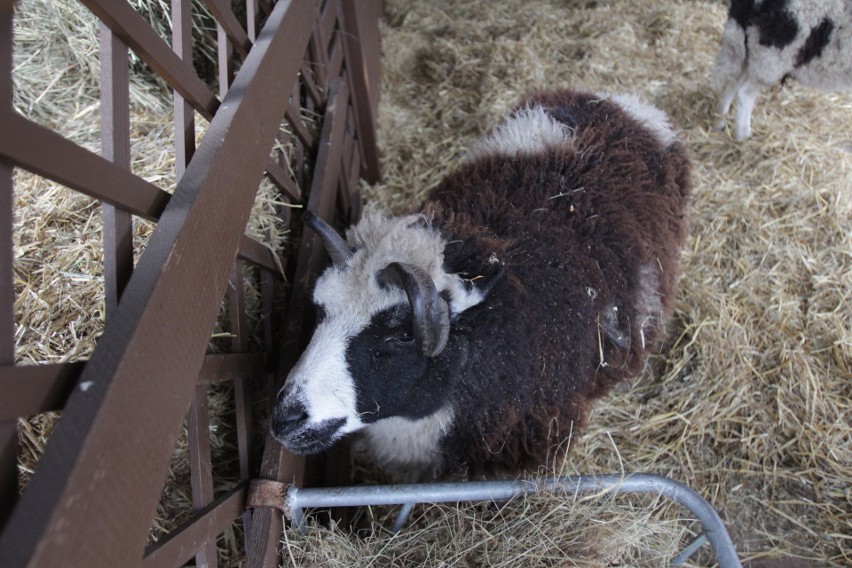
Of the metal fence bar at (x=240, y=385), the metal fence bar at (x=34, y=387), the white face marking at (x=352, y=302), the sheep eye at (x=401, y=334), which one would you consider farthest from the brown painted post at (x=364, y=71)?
the metal fence bar at (x=34, y=387)

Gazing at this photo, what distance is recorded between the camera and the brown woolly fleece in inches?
95.2

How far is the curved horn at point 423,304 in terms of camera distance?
200cm

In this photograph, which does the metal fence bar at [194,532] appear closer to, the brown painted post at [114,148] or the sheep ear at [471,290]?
the brown painted post at [114,148]

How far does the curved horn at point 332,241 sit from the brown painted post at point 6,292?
1.23 meters

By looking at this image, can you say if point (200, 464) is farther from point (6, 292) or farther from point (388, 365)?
point (6, 292)

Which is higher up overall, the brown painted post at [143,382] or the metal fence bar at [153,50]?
the metal fence bar at [153,50]

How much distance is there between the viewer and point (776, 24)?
4047 mm

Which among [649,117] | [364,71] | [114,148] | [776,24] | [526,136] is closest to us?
[114,148]

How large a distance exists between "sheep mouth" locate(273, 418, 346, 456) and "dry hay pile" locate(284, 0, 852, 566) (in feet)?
1.15

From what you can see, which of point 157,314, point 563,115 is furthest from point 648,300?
point 157,314

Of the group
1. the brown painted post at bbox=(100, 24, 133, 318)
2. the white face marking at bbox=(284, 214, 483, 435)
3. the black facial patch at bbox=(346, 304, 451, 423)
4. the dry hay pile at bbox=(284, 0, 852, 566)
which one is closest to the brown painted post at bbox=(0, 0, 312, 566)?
the brown painted post at bbox=(100, 24, 133, 318)

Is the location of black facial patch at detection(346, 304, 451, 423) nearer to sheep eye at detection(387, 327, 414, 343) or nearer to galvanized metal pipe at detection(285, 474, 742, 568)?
sheep eye at detection(387, 327, 414, 343)

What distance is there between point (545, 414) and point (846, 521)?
1.88m

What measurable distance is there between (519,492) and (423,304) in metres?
0.81
